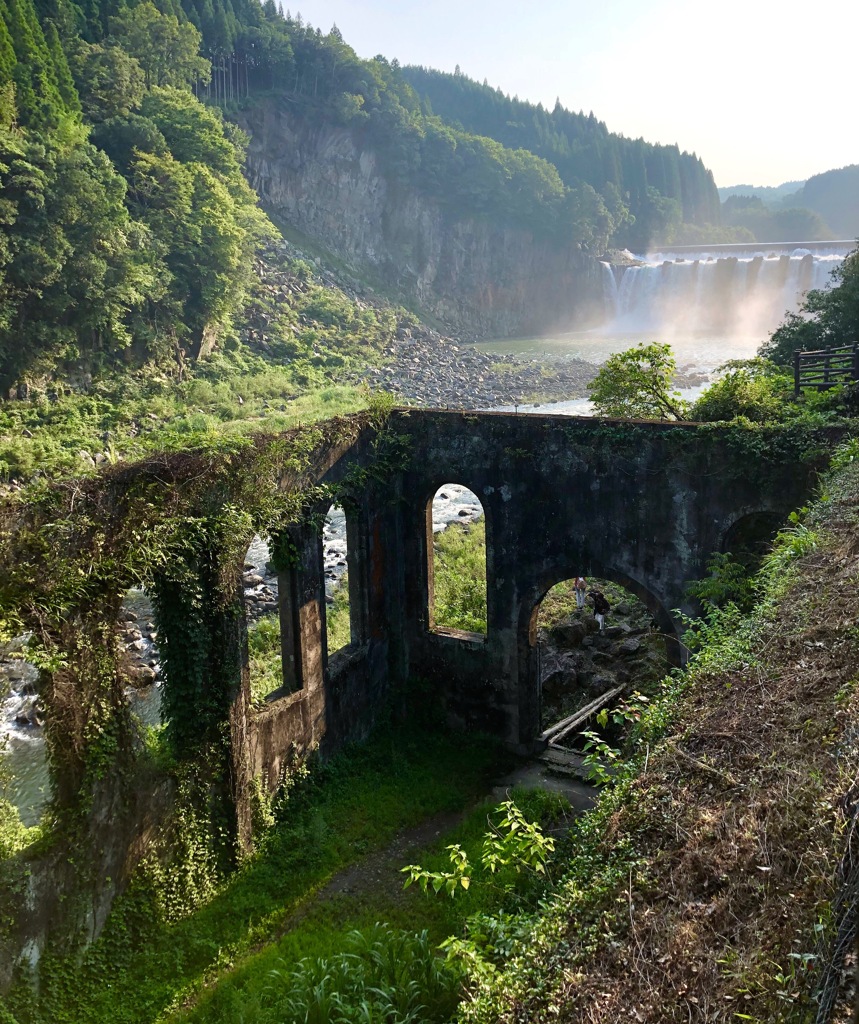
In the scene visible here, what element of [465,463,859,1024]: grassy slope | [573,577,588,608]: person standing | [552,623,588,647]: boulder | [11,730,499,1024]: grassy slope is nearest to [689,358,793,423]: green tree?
[552,623,588,647]: boulder

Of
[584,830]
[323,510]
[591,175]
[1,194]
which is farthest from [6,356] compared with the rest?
[591,175]

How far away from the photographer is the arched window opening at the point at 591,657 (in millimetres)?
13418

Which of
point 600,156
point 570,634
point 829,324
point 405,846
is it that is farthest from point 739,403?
point 600,156

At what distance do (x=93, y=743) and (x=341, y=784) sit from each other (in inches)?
167

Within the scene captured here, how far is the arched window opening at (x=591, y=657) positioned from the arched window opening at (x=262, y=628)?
4.74 meters

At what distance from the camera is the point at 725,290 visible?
6238 centimetres

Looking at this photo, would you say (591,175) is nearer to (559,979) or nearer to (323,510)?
(323,510)

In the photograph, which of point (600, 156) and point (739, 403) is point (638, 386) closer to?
point (739, 403)

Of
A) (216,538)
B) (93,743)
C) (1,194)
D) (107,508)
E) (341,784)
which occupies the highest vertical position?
(1,194)

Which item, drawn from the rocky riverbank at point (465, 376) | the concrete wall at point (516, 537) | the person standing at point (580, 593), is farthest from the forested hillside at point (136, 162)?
the person standing at point (580, 593)

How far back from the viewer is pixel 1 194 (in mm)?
24562

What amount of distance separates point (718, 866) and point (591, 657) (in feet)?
36.6

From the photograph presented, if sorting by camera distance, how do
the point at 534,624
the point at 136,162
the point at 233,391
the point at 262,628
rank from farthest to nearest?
the point at 136,162 < the point at 233,391 < the point at 262,628 < the point at 534,624

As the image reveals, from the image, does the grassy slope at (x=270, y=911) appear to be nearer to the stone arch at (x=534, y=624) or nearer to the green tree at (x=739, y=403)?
the stone arch at (x=534, y=624)
